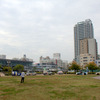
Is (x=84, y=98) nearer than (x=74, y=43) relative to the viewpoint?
Yes

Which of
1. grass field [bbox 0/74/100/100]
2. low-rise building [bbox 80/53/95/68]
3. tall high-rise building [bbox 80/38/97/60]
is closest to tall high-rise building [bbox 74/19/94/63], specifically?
tall high-rise building [bbox 80/38/97/60]

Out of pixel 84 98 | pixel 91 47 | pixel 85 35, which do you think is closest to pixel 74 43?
pixel 85 35

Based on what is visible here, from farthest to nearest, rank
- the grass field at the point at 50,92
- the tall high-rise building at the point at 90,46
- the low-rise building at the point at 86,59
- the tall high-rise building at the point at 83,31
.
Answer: the tall high-rise building at the point at 83,31, the tall high-rise building at the point at 90,46, the low-rise building at the point at 86,59, the grass field at the point at 50,92

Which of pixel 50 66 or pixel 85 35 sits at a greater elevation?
pixel 85 35

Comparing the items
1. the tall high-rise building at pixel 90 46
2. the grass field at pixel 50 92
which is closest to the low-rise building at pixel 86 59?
the tall high-rise building at pixel 90 46

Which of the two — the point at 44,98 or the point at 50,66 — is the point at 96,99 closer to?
the point at 44,98

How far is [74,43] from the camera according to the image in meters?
183

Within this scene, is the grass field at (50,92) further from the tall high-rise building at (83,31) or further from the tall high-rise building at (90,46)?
the tall high-rise building at (83,31)

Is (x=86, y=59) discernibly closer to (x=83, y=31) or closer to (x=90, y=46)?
(x=90, y=46)

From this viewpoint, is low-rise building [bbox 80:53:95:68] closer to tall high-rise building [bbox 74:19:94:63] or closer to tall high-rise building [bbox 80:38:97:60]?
tall high-rise building [bbox 80:38:97:60]

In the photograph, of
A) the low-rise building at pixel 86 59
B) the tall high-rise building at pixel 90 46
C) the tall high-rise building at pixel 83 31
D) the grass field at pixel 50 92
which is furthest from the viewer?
the tall high-rise building at pixel 83 31

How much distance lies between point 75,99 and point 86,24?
176548mm

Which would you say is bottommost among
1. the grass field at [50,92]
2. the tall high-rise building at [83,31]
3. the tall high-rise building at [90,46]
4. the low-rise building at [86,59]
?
the grass field at [50,92]

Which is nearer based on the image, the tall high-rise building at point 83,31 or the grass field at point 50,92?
the grass field at point 50,92
